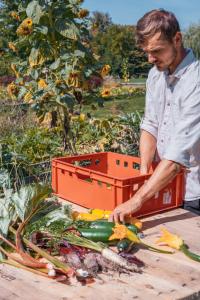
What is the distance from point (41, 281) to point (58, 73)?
3.06 meters

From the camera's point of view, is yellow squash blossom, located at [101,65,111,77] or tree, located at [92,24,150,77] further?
tree, located at [92,24,150,77]

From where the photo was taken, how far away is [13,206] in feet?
7.55

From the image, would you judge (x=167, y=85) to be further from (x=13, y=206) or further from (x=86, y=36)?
(x=86, y=36)

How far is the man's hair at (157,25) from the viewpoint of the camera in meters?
2.53

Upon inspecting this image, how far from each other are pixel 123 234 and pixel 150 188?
1.24 ft

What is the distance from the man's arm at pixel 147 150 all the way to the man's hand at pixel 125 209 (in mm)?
559

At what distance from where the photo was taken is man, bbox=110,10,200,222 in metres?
2.48

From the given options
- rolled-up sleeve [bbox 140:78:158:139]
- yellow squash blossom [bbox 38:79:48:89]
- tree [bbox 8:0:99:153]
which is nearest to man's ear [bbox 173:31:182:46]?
rolled-up sleeve [bbox 140:78:158:139]

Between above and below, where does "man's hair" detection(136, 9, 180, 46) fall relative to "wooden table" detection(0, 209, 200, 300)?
above

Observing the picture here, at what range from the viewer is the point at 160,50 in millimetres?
2553

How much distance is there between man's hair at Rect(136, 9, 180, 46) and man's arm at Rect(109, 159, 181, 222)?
62cm

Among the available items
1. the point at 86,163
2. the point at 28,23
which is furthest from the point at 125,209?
the point at 28,23

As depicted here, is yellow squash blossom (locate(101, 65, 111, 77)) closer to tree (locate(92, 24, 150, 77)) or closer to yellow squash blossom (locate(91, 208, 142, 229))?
yellow squash blossom (locate(91, 208, 142, 229))

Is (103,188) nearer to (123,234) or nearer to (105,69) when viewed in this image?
(123,234)
